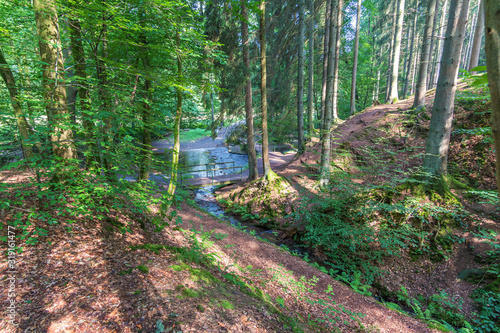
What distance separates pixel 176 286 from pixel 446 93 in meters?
7.60

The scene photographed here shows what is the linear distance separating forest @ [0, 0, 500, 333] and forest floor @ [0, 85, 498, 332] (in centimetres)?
3

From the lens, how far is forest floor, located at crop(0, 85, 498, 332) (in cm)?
249

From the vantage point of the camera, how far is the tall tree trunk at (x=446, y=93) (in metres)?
5.68

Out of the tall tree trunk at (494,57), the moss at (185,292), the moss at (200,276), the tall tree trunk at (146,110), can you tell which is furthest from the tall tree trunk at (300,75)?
the tall tree trunk at (494,57)

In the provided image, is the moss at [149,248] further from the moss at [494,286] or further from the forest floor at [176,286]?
the moss at [494,286]

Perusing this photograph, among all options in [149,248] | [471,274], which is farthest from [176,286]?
[471,274]

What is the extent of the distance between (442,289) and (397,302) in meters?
1.02

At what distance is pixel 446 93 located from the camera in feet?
19.3

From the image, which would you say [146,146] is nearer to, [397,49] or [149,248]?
[149,248]

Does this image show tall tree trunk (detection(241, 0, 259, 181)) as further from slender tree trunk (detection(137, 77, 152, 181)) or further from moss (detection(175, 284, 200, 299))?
moss (detection(175, 284, 200, 299))

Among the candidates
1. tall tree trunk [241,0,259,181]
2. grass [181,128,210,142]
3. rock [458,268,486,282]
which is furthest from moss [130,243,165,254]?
grass [181,128,210,142]

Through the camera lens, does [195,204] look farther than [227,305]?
Yes

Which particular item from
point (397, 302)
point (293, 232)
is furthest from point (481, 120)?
point (293, 232)

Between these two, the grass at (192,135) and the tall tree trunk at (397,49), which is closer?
the tall tree trunk at (397,49)
